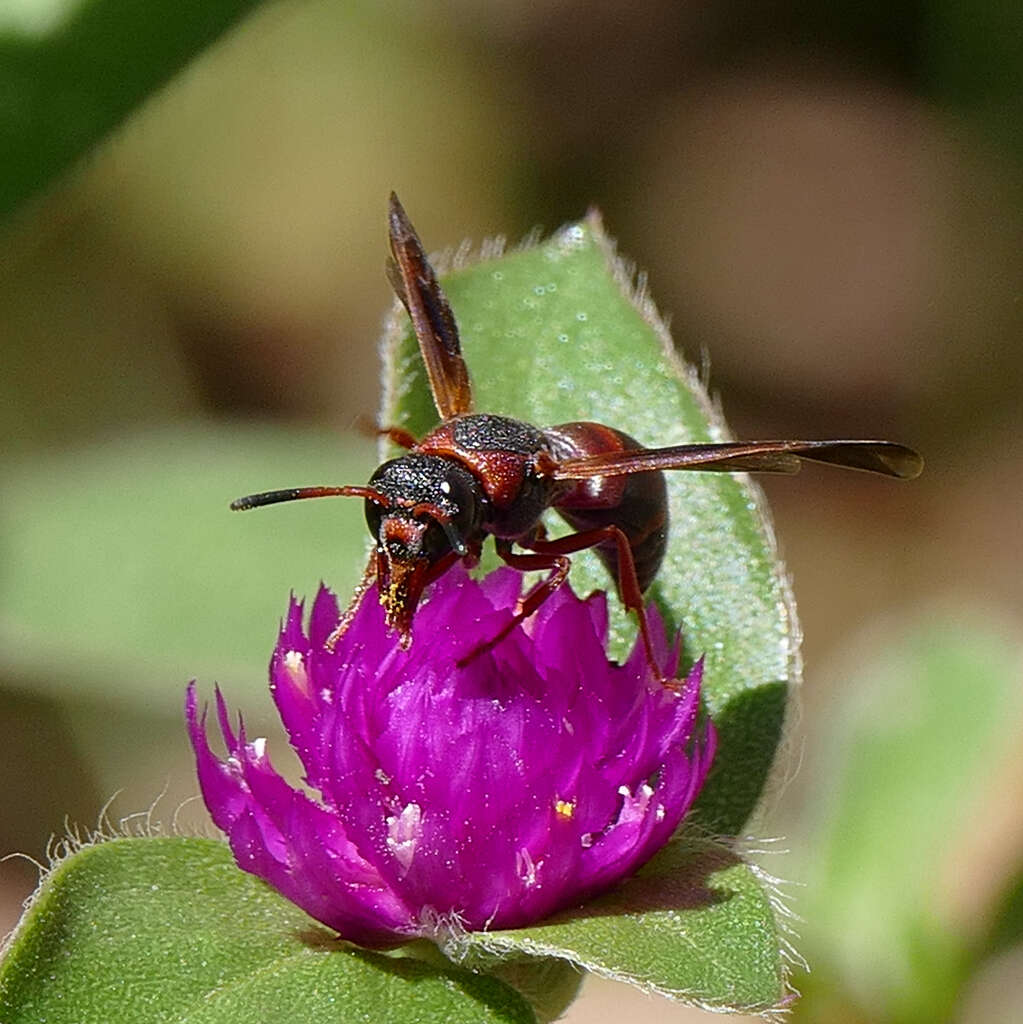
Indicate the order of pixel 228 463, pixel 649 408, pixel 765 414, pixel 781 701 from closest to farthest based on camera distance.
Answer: pixel 781 701 → pixel 649 408 → pixel 228 463 → pixel 765 414

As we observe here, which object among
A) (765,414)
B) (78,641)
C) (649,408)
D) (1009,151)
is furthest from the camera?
(765,414)

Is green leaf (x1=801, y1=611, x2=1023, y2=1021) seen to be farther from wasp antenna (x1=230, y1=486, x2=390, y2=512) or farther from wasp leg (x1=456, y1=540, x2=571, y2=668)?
wasp antenna (x1=230, y1=486, x2=390, y2=512)

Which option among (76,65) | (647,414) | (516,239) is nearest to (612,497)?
(647,414)

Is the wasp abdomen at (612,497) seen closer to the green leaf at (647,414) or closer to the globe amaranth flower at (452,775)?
the globe amaranth flower at (452,775)

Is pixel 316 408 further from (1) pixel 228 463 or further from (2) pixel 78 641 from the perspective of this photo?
(2) pixel 78 641

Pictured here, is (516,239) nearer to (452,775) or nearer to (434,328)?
(434,328)

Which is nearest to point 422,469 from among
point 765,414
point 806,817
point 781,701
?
point 781,701
